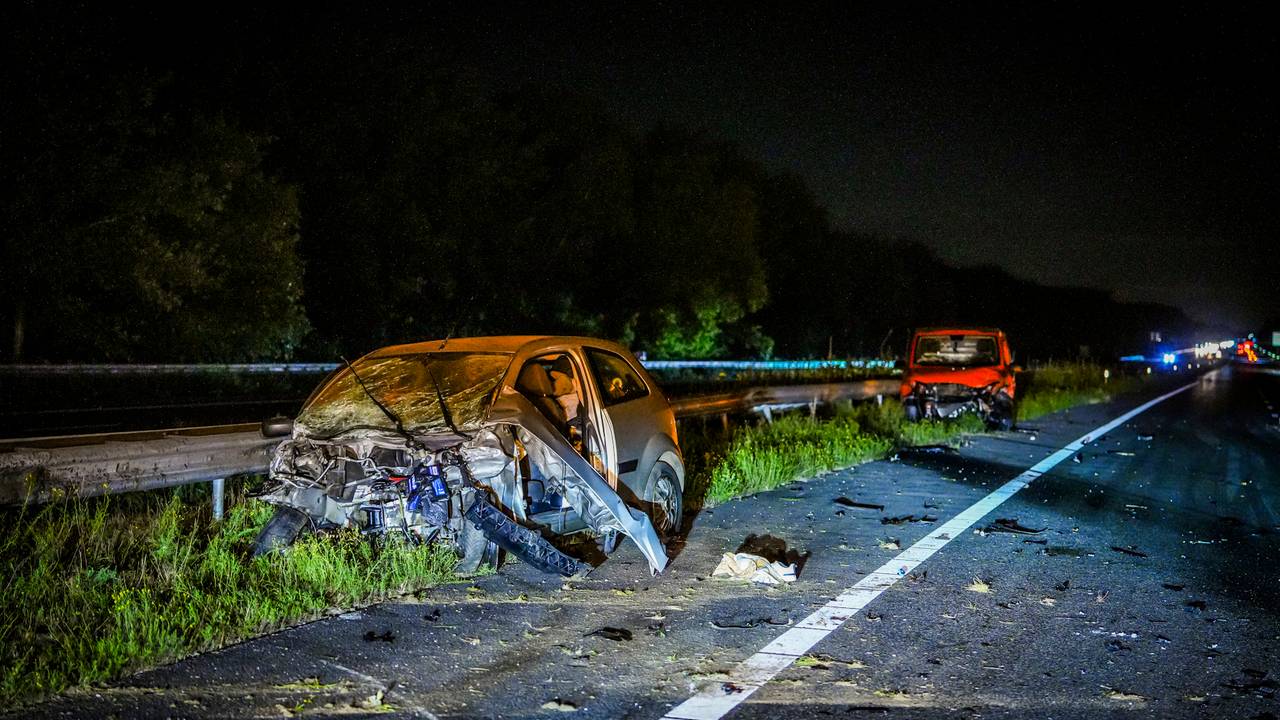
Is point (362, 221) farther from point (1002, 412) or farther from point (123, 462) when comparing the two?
point (123, 462)

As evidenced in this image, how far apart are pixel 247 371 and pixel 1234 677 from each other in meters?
24.7

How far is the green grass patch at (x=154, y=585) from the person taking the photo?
511 centimetres

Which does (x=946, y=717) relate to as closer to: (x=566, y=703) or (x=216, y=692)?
(x=566, y=703)

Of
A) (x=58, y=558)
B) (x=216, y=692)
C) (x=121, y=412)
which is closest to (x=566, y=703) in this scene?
(x=216, y=692)

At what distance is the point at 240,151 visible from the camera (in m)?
27.3

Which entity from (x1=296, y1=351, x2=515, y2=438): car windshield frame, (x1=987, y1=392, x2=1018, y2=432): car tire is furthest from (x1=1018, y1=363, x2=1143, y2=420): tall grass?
(x1=296, y1=351, x2=515, y2=438): car windshield frame

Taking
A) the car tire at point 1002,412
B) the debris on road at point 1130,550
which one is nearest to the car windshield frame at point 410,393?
the debris on road at point 1130,550

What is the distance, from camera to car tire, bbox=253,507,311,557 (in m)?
6.97

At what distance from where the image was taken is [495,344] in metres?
7.87

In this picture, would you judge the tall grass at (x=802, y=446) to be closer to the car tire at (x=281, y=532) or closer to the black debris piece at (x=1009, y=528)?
the black debris piece at (x=1009, y=528)

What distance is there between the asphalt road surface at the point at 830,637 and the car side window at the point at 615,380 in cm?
121

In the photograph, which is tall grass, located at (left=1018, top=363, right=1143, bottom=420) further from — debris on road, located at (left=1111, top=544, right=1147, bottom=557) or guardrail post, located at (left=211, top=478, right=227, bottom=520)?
guardrail post, located at (left=211, top=478, right=227, bottom=520)

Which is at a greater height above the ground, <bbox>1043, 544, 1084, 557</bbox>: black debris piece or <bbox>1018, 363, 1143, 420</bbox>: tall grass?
<bbox>1018, 363, 1143, 420</bbox>: tall grass

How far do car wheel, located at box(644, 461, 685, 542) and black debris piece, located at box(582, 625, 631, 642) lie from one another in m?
2.25
